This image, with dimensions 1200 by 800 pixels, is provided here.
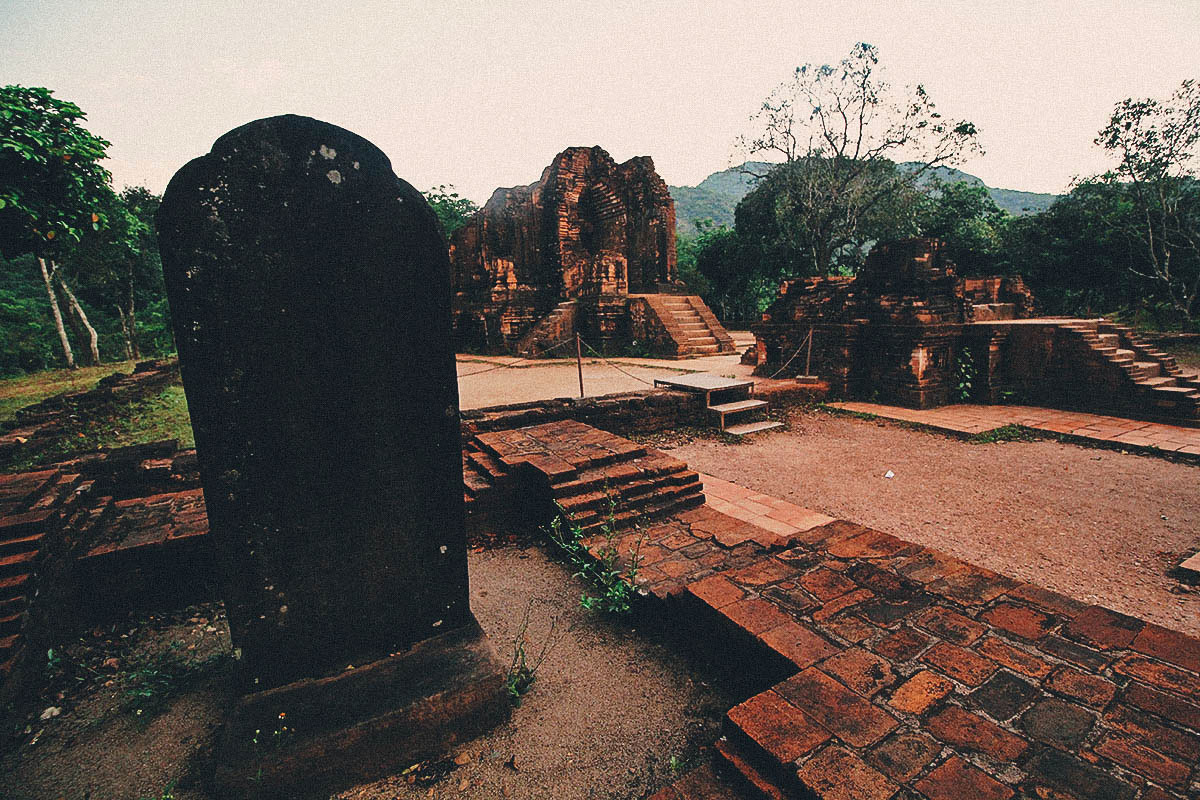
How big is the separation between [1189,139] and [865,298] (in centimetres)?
1395

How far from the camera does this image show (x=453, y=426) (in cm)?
192

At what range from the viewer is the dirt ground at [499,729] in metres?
1.70

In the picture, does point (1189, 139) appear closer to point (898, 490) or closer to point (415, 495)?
point (898, 490)

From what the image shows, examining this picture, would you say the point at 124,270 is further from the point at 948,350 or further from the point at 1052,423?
the point at 1052,423

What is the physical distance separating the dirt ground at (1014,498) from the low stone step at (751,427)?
0.18m

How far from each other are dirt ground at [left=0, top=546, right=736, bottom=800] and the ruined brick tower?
11945mm

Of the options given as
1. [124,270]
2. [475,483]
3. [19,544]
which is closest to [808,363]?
[475,483]

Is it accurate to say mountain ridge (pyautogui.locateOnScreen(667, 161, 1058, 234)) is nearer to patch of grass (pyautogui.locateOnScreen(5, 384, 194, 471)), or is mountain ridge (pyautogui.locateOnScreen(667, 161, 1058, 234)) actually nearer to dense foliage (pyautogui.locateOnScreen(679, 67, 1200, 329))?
dense foliage (pyautogui.locateOnScreen(679, 67, 1200, 329))

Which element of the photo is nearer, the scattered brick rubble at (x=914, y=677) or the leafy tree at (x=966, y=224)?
the scattered brick rubble at (x=914, y=677)

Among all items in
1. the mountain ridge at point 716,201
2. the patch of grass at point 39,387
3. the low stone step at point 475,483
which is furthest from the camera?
the mountain ridge at point 716,201

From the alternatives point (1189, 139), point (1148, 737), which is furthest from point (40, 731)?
point (1189, 139)

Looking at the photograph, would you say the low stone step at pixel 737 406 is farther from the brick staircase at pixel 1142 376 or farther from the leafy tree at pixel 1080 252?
the leafy tree at pixel 1080 252

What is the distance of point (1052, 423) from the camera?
642 centimetres

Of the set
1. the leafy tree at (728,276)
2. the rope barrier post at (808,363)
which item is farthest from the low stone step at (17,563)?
the leafy tree at (728,276)
